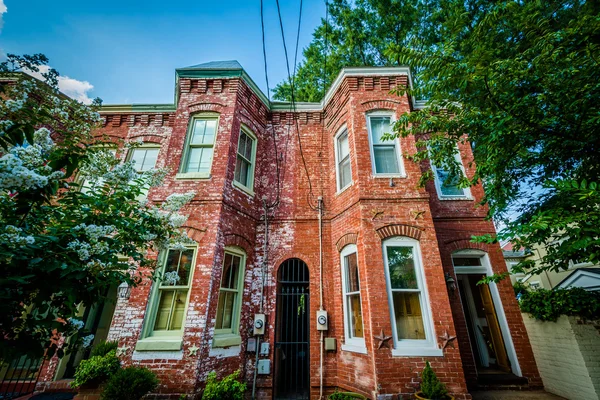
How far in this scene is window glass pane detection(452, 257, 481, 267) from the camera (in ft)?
22.6

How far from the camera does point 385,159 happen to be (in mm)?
6785

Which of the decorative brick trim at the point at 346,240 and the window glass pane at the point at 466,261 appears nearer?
the decorative brick trim at the point at 346,240

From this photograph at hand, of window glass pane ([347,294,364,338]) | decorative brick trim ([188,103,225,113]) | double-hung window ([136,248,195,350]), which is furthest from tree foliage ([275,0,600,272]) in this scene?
double-hung window ([136,248,195,350])

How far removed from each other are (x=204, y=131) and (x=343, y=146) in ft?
13.6

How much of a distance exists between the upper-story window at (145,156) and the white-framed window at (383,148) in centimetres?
653

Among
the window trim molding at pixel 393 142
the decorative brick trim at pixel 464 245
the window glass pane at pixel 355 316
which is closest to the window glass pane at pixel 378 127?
the window trim molding at pixel 393 142

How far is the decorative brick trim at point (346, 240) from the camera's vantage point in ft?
19.8

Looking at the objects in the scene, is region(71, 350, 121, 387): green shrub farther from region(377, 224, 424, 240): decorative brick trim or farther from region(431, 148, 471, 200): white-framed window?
region(431, 148, 471, 200): white-framed window

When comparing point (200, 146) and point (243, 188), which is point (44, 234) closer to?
point (243, 188)

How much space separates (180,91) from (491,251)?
10.0 m

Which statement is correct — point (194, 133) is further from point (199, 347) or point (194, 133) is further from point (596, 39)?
point (596, 39)

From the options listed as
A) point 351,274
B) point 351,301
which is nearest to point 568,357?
point 351,301

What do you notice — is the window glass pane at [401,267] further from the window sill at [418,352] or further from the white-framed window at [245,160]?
the white-framed window at [245,160]

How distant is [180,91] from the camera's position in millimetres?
7484
